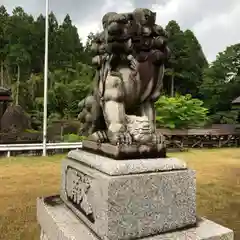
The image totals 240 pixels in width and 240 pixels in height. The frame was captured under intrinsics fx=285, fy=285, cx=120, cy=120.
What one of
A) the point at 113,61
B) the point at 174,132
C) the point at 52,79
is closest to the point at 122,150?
the point at 113,61

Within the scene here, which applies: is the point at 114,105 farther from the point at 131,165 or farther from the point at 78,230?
the point at 78,230

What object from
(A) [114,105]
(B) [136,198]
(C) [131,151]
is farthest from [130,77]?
(B) [136,198]

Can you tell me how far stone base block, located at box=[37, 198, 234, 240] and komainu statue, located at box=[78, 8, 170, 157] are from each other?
0.61 metres

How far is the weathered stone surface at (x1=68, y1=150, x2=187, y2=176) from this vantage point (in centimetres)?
187

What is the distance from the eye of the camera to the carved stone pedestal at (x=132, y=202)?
1.81 meters

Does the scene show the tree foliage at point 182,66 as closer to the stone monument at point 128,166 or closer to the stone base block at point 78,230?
the stone monument at point 128,166

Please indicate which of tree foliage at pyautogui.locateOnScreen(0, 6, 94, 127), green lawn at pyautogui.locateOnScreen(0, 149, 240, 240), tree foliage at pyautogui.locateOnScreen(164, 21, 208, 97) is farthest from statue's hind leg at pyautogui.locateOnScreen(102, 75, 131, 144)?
tree foliage at pyautogui.locateOnScreen(164, 21, 208, 97)

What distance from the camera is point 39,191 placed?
5.46 meters

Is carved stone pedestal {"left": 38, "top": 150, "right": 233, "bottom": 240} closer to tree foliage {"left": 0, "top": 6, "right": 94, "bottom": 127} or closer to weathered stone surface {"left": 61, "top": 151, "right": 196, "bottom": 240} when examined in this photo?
weathered stone surface {"left": 61, "top": 151, "right": 196, "bottom": 240}

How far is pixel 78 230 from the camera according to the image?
203 centimetres

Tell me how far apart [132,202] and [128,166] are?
0.23 m

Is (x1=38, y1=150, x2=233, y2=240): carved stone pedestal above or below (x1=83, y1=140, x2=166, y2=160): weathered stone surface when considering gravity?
below

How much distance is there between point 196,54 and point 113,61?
93.5 feet

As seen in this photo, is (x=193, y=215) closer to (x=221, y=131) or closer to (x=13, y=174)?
(x=13, y=174)
